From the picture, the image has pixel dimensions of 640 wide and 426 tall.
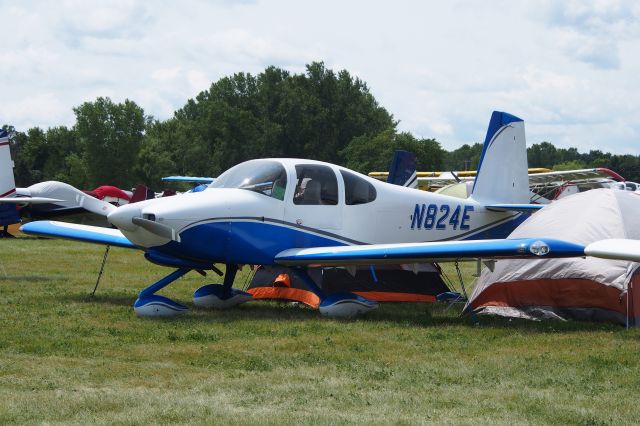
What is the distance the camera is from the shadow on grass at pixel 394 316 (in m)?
9.02

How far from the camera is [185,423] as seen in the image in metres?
4.97

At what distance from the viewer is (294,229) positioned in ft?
34.0

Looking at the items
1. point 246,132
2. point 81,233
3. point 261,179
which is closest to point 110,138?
point 246,132

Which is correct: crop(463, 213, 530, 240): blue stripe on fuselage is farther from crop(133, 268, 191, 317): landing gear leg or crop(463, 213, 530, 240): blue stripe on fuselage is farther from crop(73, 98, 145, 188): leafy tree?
crop(73, 98, 145, 188): leafy tree

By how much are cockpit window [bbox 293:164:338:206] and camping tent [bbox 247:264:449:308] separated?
106cm

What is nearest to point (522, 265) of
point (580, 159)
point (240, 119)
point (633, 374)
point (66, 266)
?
point (633, 374)

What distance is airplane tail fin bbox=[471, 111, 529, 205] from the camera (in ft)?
41.9

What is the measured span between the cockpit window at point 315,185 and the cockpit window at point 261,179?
0.22 m

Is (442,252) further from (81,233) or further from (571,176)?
(571,176)

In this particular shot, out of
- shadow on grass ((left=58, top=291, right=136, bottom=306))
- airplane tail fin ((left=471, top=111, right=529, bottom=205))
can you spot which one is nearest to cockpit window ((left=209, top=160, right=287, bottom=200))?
shadow on grass ((left=58, top=291, right=136, bottom=306))

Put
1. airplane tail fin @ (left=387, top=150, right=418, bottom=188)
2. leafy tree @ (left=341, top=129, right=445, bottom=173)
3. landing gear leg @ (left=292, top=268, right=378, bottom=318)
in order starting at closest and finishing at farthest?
A: landing gear leg @ (left=292, top=268, right=378, bottom=318), airplane tail fin @ (left=387, top=150, right=418, bottom=188), leafy tree @ (left=341, top=129, right=445, bottom=173)

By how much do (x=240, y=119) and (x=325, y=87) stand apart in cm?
915

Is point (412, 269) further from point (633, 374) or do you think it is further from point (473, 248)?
point (633, 374)

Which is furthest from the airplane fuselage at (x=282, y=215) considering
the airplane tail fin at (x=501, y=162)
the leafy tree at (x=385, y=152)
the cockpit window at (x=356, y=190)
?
the leafy tree at (x=385, y=152)
